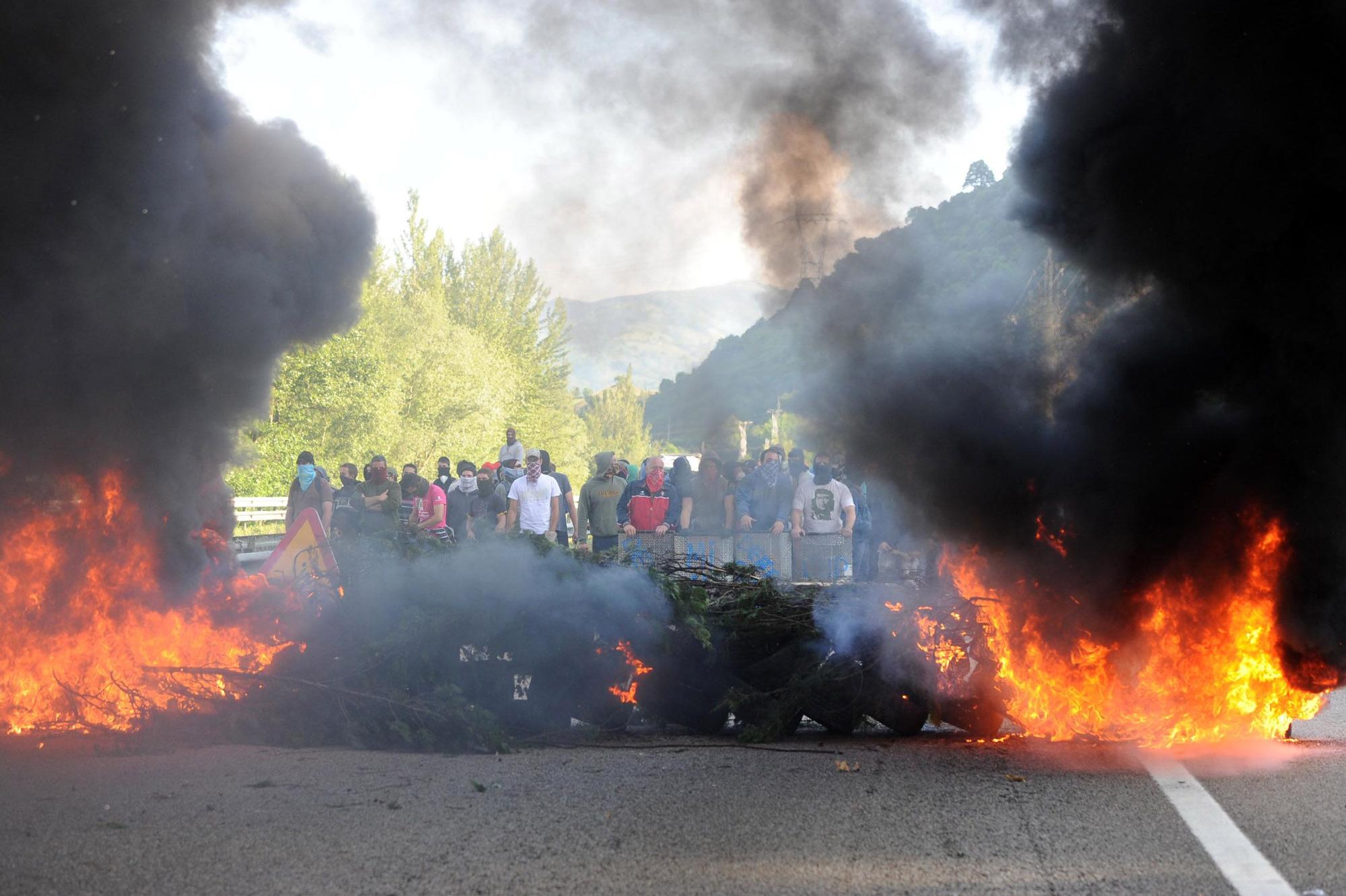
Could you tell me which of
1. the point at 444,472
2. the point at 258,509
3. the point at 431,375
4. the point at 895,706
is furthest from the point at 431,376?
the point at 895,706

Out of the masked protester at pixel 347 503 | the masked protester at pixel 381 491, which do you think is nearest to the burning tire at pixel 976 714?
the masked protester at pixel 347 503

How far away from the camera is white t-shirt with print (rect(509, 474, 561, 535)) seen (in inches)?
548

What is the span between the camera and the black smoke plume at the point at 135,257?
7613 mm

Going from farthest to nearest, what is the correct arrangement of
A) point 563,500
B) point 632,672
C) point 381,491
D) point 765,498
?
point 563,500, point 381,491, point 765,498, point 632,672

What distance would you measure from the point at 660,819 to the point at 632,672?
225cm

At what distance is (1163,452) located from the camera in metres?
7.33

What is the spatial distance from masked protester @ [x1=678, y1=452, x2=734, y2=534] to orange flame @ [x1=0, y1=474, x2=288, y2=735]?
→ 7270 mm

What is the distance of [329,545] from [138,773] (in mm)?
2974

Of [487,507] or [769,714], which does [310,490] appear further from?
[769,714]

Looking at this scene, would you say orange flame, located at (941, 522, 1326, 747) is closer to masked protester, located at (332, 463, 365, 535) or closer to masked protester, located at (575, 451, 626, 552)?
masked protester, located at (575, 451, 626, 552)

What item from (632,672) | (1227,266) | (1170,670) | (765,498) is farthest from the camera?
(765,498)

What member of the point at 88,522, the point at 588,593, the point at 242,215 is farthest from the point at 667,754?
the point at 242,215

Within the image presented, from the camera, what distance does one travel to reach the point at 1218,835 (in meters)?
4.98

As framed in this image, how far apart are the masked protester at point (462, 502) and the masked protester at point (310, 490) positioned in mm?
1726
